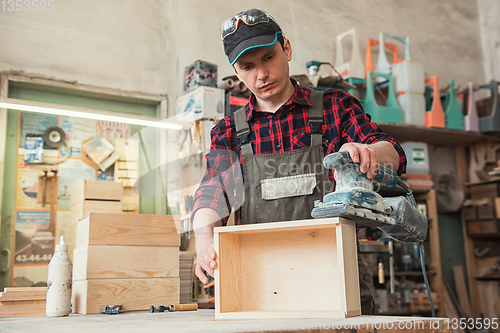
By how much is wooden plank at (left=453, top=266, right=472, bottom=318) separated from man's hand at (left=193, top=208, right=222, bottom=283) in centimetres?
428

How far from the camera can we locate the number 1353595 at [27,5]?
11.8ft

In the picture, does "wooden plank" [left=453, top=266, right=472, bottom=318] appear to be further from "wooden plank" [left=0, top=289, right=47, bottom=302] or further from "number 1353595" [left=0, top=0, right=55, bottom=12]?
"number 1353595" [left=0, top=0, right=55, bottom=12]

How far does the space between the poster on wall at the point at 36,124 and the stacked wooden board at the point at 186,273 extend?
1.55 meters

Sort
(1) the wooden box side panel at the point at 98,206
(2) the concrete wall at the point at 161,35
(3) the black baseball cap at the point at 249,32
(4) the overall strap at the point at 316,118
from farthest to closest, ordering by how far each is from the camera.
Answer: (2) the concrete wall at the point at 161,35
(1) the wooden box side panel at the point at 98,206
(4) the overall strap at the point at 316,118
(3) the black baseball cap at the point at 249,32

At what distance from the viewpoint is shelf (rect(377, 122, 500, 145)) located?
4.51m

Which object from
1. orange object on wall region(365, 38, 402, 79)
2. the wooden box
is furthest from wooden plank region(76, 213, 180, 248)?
orange object on wall region(365, 38, 402, 79)

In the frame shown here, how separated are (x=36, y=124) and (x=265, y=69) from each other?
2.58 meters

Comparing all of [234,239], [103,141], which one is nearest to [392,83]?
[103,141]

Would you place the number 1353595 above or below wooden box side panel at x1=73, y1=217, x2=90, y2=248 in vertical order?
above

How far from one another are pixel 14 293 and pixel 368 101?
3.43 meters

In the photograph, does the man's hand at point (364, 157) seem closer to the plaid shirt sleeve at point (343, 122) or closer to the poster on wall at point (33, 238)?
the plaid shirt sleeve at point (343, 122)

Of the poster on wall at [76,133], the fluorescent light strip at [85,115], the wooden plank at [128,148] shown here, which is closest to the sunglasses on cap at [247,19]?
the fluorescent light strip at [85,115]

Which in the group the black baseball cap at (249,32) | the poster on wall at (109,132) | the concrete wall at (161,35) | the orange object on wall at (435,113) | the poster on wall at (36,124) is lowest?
the black baseball cap at (249,32)

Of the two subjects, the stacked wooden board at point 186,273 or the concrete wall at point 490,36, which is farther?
the concrete wall at point 490,36
